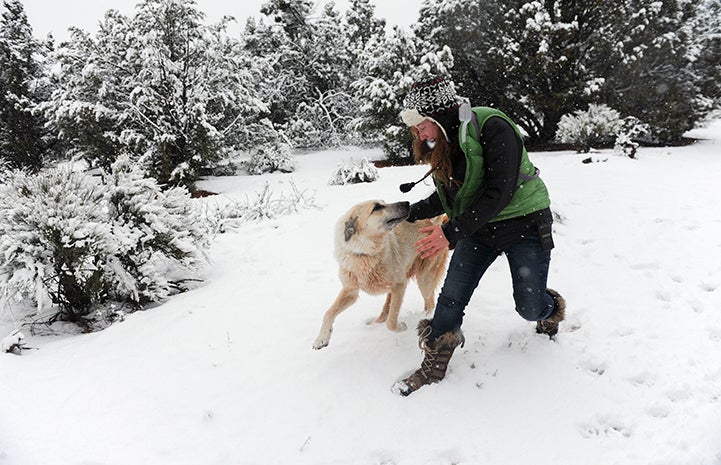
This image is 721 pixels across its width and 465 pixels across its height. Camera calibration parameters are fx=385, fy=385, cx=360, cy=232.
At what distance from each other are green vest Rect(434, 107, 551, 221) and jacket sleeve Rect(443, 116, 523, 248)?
0.05 meters

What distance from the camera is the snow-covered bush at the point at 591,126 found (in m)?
11.2

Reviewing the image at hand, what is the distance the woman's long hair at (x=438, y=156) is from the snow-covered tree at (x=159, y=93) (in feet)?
30.9

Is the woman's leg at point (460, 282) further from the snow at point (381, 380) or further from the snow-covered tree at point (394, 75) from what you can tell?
the snow-covered tree at point (394, 75)

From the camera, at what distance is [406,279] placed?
124 inches

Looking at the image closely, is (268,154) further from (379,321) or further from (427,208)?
(427,208)

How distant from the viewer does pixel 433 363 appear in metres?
2.50

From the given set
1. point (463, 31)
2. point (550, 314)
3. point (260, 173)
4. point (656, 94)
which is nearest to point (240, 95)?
point (260, 173)

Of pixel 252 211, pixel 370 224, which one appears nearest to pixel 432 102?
pixel 370 224

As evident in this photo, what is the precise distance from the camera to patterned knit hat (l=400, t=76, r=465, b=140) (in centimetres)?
219

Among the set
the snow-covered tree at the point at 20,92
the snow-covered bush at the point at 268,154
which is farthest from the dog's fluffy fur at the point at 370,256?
the snow-covered tree at the point at 20,92

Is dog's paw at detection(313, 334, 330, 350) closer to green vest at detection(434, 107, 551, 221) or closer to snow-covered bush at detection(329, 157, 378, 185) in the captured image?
green vest at detection(434, 107, 551, 221)

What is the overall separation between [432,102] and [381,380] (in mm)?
1819

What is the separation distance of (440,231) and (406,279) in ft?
3.14

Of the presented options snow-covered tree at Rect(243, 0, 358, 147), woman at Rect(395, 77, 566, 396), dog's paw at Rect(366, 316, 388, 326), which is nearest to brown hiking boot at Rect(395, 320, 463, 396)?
woman at Rect(395, 77, 566, 396)
